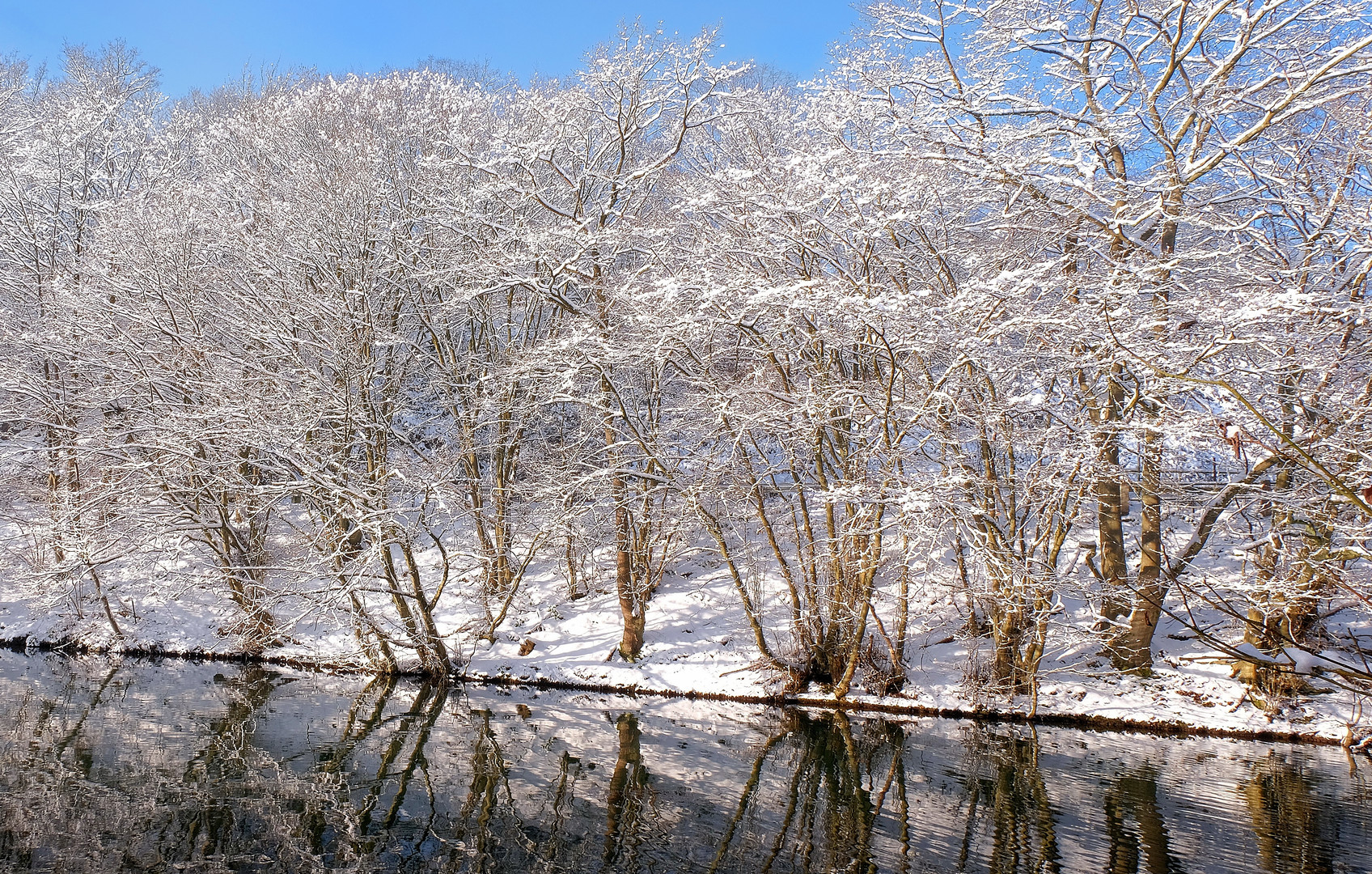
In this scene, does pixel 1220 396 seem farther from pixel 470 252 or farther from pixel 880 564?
pixel 470 252

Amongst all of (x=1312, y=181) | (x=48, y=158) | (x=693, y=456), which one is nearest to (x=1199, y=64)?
(x=1312, y=181)

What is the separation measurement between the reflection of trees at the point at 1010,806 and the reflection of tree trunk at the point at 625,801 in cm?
311

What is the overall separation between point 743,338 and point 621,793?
9.70 metres

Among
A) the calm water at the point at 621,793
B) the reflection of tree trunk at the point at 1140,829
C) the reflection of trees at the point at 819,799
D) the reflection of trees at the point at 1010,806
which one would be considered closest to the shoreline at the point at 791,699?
the calm water at the point at 621,793

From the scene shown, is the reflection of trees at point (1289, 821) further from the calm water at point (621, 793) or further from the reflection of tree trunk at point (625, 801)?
the reflection of tree trunk at point (625, 801)

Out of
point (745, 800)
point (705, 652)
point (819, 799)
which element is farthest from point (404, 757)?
point (705, 652)

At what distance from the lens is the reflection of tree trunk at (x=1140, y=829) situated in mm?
8031

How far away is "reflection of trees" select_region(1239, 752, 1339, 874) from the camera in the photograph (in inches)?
324

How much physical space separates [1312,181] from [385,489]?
16130 mm

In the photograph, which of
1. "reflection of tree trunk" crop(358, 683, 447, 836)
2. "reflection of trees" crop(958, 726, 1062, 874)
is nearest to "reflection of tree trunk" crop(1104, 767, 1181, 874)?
"reflection of trees" crop(958, 726, 1062, 874)

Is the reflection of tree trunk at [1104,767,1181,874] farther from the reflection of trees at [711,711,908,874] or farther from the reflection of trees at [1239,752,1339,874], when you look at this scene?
the reflection of trees at [711,711,908,874]

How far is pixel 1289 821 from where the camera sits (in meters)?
9.27

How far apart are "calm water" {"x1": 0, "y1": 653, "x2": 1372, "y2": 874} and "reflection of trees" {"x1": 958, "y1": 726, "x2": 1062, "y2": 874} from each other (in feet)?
0.14

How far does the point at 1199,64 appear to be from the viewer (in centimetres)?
1287
